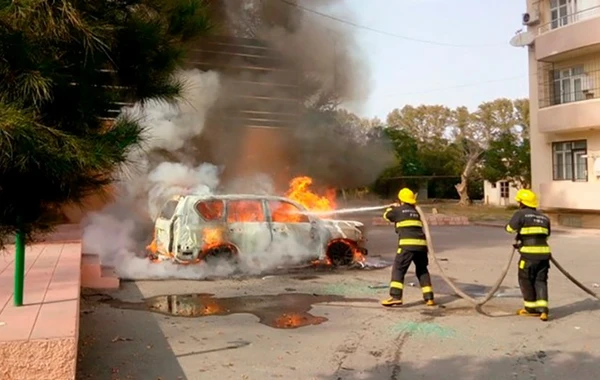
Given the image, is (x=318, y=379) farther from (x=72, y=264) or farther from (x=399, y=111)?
(x=399, y=111)

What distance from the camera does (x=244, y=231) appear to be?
950 centimetres

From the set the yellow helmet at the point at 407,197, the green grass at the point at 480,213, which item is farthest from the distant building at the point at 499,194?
the yellow helmet at the point at 407,197

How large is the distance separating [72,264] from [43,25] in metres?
5.19

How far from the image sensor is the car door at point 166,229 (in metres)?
9.30

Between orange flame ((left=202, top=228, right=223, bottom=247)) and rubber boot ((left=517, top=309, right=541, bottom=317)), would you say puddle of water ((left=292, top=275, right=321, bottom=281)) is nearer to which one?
orange flame ((left=202, top=228, right=223, bottom=247))

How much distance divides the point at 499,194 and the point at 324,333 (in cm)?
3830

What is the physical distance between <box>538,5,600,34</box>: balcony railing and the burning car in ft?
48.4

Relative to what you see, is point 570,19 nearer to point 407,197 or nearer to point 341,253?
point 341,253

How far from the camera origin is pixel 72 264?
267 inches

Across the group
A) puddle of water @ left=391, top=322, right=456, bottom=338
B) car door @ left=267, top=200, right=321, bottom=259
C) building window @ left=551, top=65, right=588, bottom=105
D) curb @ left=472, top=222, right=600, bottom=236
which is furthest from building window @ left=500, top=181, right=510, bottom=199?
puddle of water @ left=391, top=322, right=456, bottom=338

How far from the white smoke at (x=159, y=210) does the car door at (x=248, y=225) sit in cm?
5

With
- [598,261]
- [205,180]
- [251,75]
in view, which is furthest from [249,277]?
[251,75]

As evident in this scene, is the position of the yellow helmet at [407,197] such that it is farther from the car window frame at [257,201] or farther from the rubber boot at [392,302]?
the car window frame at [257,201]

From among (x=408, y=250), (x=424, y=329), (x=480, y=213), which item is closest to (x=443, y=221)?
(x=480, y=213)
